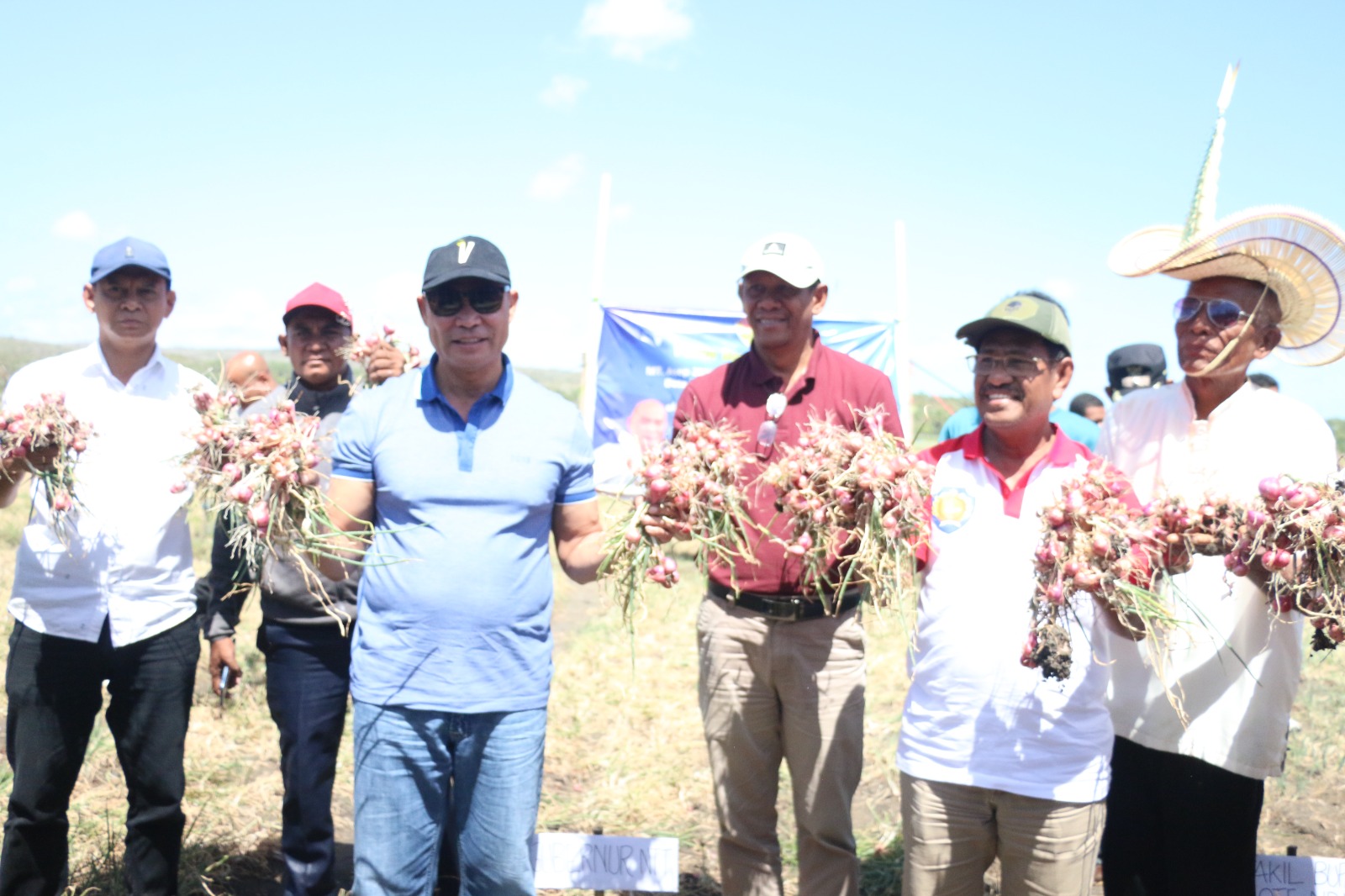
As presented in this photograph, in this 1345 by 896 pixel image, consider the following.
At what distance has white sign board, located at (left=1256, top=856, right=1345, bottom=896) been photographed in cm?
302

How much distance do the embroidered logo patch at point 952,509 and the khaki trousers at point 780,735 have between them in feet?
2.08

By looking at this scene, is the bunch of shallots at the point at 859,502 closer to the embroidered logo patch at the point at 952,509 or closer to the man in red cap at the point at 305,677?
the embroidered logo patch at the point at 952,509

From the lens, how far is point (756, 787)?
125 inches

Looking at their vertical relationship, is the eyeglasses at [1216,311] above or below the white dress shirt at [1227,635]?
above

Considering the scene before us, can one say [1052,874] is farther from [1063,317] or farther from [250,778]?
[250,778]

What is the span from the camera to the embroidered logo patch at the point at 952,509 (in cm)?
259

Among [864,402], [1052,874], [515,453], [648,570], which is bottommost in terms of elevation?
[1052,874]

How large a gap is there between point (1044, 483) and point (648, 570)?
107cm

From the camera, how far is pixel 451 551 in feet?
8.30

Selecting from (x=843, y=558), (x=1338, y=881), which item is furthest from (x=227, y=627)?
(x=1338, y=881)

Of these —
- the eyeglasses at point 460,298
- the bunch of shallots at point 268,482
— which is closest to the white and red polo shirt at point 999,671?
the eyeglasses at point 460,298

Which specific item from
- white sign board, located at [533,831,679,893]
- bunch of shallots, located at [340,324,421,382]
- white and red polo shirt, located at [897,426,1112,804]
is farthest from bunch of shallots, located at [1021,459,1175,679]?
bunch of shallots, located at [340,324,421,382]

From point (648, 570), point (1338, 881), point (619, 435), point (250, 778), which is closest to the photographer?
point (648, 570)

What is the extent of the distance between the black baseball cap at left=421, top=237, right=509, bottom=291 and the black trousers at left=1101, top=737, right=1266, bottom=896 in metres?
2.31
